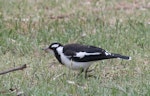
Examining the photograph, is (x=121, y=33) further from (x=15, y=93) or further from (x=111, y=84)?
(x=15, y=93)

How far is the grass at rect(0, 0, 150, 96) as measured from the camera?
271 inches

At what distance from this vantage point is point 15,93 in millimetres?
6516

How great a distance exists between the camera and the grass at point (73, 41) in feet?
22.6

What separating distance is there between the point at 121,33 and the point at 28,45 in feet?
5.08

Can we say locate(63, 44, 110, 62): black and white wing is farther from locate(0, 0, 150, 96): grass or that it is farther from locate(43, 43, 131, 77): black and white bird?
locate(0, 0, 150, 96): grass

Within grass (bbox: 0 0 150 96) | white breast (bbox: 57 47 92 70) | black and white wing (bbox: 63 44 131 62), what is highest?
black and white wing (bbox: 63 44 131 62)

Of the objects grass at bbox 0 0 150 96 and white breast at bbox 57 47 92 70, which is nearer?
grass at bbox 0 0 150 96

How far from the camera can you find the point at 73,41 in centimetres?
931

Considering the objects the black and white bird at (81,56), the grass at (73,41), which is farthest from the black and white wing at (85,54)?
the grass at (73,41)

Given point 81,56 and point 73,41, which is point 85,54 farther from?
point 73,41

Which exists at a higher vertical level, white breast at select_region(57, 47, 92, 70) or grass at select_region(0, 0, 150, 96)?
white breast at select_region(57, 47, 92, 70)

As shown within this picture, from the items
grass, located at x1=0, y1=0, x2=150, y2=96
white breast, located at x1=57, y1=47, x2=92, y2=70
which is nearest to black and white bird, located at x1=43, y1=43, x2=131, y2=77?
Answer: white breast, located at x1=57, y1=47, x2=92, y2=70

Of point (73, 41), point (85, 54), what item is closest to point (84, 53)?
point (85, 54)

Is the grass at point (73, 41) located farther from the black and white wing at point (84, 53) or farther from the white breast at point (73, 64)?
the black and white wing at point (84, 53)
